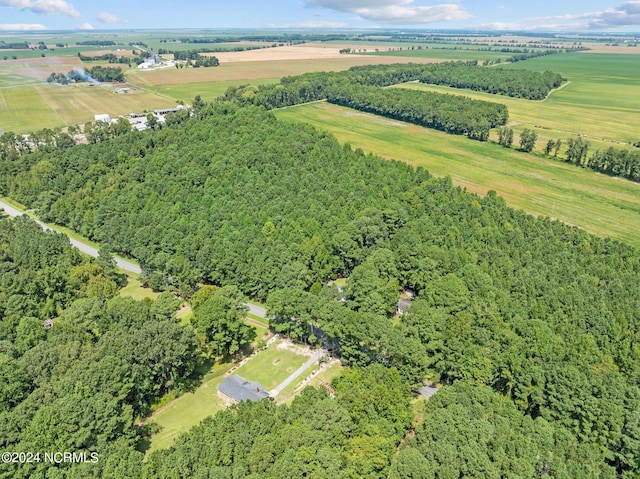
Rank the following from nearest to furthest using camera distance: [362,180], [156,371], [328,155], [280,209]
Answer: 1. [156,371]
2. [280,209]
3. [362,180]
4. [328,155]

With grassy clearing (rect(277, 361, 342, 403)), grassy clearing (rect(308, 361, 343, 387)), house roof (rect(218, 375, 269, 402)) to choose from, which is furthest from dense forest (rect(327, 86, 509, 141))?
house roof (rect(218, 375, 269, 402))

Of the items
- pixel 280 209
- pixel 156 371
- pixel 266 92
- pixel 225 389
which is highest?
pixel 266 92

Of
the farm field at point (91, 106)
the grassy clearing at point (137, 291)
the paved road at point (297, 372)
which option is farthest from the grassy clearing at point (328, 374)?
the farm field at point (91, 106)

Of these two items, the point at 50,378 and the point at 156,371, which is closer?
the point at 50,378

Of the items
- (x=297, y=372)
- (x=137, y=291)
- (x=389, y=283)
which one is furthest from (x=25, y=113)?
(x=389, y=283)

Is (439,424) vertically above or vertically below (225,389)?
above

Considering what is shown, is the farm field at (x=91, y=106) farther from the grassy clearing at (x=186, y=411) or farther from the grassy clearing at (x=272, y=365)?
the grassy clearing at (x=186, y=411)

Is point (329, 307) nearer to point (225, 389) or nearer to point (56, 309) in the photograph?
point (225, 389)

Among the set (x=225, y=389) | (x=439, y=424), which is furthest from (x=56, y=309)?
(x=439, y=424)
